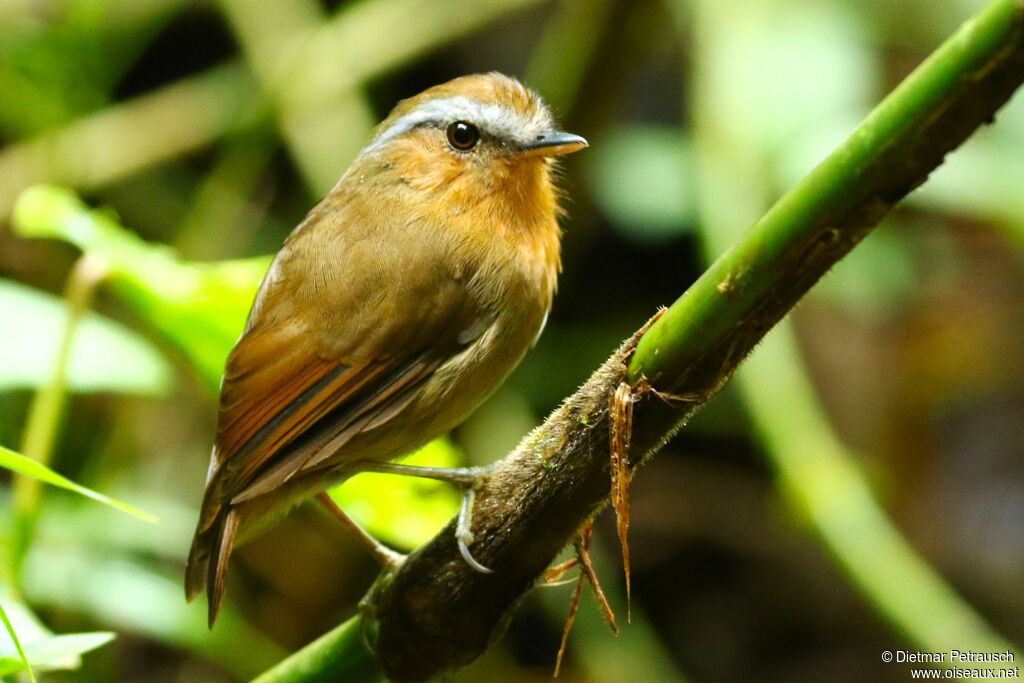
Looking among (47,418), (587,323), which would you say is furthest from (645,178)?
(47,418)

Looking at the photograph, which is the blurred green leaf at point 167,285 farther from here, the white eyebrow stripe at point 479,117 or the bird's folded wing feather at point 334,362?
the white eyebrow stripe at point 479,117

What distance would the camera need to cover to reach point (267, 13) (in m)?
4.09

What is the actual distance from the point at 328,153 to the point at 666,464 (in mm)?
1909

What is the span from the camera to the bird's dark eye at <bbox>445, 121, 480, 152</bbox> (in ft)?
8.49

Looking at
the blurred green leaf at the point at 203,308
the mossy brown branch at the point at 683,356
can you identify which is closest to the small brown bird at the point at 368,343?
the blurred green leaf at the point at 203,308

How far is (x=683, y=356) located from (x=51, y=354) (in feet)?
5.40

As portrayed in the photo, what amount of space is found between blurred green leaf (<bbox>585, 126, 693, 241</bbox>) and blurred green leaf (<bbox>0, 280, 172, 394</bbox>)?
192 centimetres

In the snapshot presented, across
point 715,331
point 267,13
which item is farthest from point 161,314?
point 267,13

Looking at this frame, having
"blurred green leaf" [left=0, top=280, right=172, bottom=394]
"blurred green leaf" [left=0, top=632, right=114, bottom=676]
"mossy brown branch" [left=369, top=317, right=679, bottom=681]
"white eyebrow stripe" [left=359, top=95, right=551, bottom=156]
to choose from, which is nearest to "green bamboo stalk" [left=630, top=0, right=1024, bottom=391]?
"mossy brown branch" [left=369, top=317, right=679, bottom=681]

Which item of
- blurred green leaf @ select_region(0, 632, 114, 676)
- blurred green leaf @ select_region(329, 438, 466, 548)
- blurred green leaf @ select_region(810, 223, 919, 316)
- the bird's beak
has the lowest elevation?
blurred green leaf @ select_region(0, 632, 114, 676)

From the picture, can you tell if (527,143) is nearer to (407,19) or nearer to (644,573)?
(407,19)

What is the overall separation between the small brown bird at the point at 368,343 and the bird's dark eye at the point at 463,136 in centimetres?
12

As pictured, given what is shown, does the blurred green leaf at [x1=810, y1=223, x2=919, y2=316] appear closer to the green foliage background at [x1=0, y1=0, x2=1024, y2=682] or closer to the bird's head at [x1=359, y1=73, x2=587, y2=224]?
the green foliage background at [x1=0, y1=0, x2=1024, y2=682]

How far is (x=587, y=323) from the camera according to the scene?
4.61 meters
